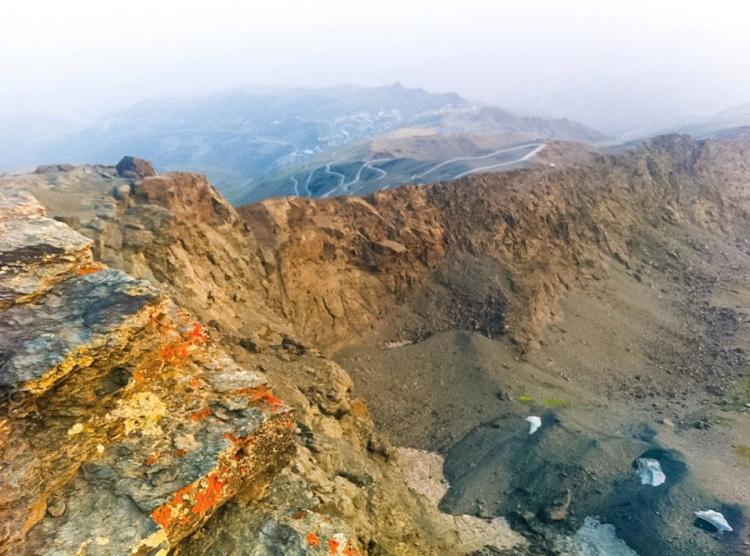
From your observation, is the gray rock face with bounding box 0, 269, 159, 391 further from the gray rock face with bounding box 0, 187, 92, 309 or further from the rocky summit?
the gray rock face with bounding box 0, 187, 92, 309

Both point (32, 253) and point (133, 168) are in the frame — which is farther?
point (133, 168)

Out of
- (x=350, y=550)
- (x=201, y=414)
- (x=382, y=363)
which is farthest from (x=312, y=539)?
(x=382, y=363)

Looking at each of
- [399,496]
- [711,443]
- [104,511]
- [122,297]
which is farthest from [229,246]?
[711,443]

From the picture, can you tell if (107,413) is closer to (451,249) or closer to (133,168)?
(451,249)

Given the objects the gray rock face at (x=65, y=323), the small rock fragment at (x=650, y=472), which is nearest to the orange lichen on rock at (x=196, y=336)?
the gray rock face at (x=65, y=323)

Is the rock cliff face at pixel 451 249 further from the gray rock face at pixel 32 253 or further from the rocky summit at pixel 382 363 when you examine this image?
the gray rock face at pixel 32 253

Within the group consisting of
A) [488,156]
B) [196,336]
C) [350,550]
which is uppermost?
[488,156]

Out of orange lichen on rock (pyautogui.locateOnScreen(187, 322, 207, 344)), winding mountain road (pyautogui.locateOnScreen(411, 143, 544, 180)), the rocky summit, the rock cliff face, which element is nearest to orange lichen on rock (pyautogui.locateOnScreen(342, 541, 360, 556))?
the rocky summit
